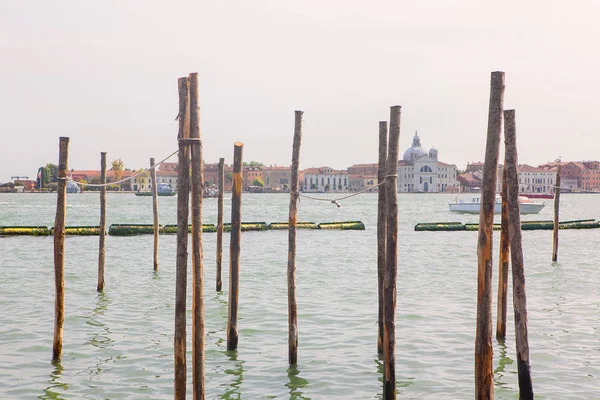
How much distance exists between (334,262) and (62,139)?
14.5 m

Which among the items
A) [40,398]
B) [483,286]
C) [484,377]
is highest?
[483,286]

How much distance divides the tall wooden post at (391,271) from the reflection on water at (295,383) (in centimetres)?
118

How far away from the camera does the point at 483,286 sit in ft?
24.2

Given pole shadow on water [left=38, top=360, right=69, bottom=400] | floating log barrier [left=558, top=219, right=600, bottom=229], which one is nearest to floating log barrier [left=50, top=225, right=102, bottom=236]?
pole shadow on water [left=38, top=360, right=69, bottom=400]

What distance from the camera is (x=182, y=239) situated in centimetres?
741

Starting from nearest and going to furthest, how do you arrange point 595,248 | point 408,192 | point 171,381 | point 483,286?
point 483,286, point 171,381, point 595,248, point 408,192

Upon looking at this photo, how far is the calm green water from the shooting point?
9.36 metres

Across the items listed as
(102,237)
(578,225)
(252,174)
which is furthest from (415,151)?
(102,237)

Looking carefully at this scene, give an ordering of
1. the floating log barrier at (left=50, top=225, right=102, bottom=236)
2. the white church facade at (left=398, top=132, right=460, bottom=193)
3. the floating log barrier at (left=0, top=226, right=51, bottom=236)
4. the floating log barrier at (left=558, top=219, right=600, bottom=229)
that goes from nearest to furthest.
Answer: the floating log barrier at (left=0, top=226, right=51, bottom=236), the floating log barrier at (left=50, top=225, right=102, bottom=236), the floating log barrier at (left=558, top=219, right=600, bottom=229), the white church facade at (left=398, top=132, right=460, bottom=193)

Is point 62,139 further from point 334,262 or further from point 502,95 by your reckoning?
point 334,262

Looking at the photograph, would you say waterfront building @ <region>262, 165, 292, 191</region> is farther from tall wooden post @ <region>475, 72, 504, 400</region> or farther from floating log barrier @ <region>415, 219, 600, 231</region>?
tall wooden post @ <region>475, 72, 504, 400</region>

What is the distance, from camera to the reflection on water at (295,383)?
9.02 metres

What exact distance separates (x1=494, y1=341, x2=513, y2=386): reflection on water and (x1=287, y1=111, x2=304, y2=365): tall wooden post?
2.69 meters

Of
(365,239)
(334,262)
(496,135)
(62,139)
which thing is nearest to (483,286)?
(496,135)
